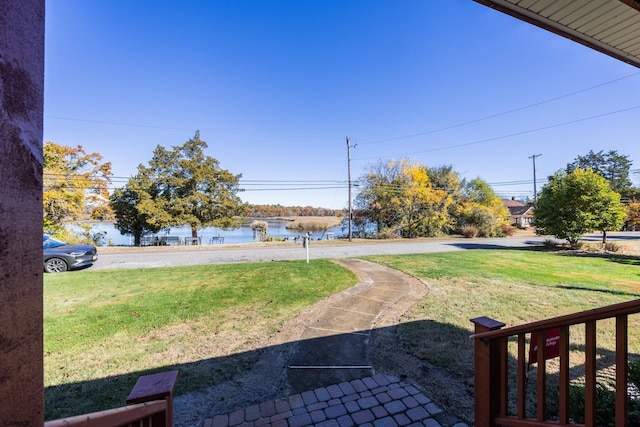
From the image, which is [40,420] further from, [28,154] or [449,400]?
[449,400]

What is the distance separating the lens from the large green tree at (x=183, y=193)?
19906mm

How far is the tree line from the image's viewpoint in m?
14.1

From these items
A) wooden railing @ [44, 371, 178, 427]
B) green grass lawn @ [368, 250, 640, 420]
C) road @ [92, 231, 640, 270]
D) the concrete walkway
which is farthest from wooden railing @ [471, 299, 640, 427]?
road @ [92, 231, 640, 270]

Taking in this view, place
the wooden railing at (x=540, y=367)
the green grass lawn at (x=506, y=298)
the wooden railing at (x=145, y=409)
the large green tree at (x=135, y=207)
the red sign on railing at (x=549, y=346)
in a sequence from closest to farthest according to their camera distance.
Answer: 1. the wooden railing at (x=145, y=409)
2. the wooden railing at (x=540, y=367)
3. the red sign on railing at (x=549, y=346)
4. the green grass lawn at (x=506, y=298)
5. the large green tree at (x=135, y=207)

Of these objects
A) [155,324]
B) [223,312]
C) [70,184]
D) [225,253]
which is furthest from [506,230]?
Answer: [70,184]

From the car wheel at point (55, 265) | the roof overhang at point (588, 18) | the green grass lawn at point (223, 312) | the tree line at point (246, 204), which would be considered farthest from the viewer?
the tree line at point (246, 204)

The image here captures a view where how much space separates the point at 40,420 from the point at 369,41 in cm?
1199

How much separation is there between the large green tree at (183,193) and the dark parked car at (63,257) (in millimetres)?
10680

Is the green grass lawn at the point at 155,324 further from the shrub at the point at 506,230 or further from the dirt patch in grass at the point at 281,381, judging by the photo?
the shrub at the point at 506,230

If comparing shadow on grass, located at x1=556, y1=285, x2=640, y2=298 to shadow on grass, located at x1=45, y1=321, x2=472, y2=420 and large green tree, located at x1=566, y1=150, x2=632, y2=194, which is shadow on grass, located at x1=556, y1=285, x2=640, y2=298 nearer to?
shadow on grass, located at x1=45, y1=321, x2=472, y2=420

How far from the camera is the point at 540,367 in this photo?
5.40 feet

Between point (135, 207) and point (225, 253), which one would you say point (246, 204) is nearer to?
point (135, 207)

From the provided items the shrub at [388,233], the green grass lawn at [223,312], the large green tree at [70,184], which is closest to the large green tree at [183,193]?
the large green tree at [70,184]

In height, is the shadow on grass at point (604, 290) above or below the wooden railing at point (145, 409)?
below
